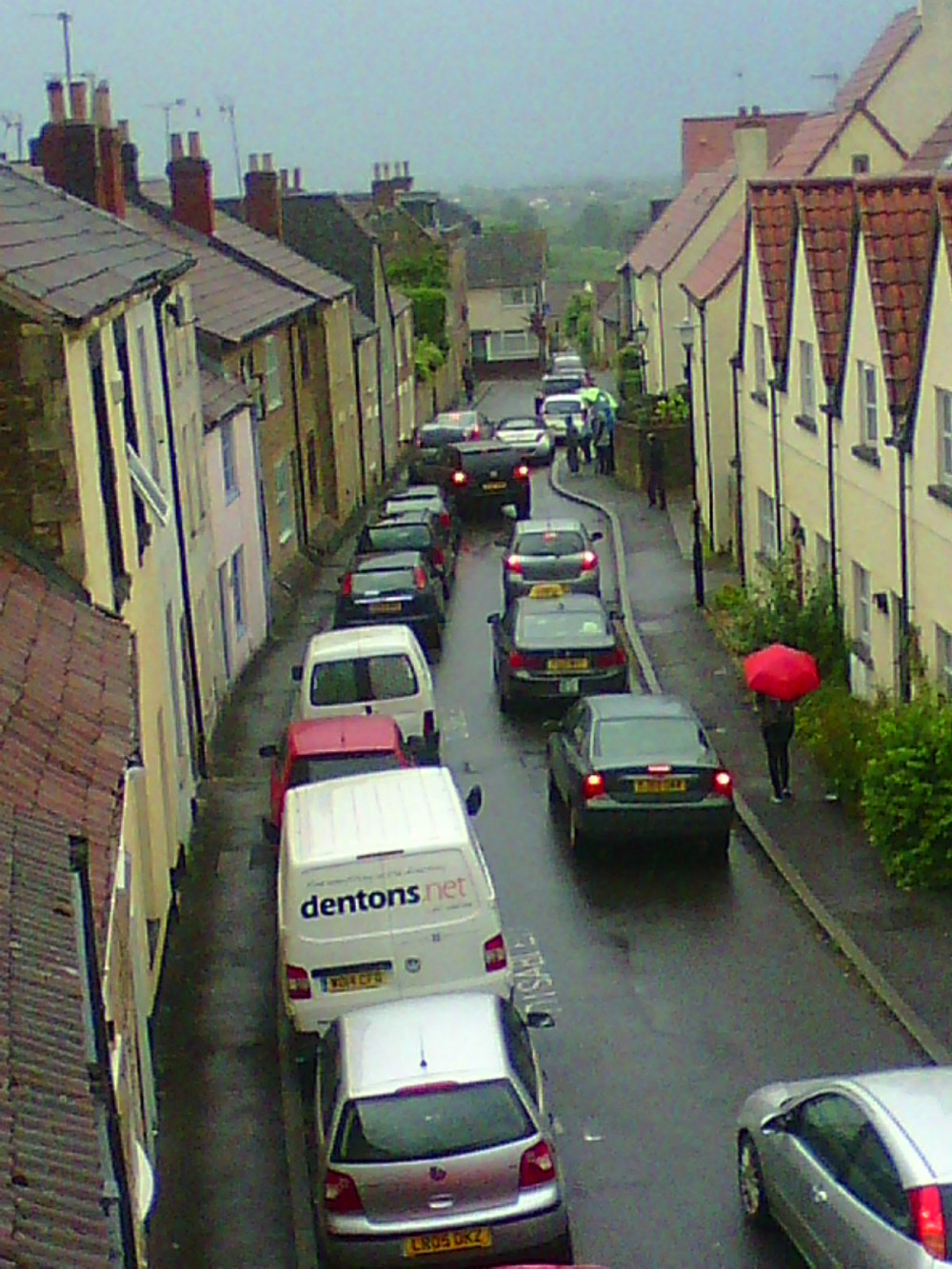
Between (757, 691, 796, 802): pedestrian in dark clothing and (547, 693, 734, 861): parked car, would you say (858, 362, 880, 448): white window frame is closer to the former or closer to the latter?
(757, 691, 796, 802): pedestrian in dark clothing

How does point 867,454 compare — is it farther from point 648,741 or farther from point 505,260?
point 505,260

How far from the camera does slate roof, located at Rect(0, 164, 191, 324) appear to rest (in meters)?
14.2

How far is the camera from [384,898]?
1425cm

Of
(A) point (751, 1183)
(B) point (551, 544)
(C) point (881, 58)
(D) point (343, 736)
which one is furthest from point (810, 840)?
(C) point (881, 58)

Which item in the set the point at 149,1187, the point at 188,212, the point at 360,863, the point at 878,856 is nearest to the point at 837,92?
the point at 188,212

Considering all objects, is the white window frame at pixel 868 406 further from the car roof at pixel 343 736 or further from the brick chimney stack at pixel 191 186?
the brick chimney stack at pixel 191 186

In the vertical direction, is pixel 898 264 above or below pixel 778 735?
above

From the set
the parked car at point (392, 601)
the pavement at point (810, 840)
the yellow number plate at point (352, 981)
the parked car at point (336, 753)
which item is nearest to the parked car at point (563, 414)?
the pavement at point (810, 840)

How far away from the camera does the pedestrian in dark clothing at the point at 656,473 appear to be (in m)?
46.3

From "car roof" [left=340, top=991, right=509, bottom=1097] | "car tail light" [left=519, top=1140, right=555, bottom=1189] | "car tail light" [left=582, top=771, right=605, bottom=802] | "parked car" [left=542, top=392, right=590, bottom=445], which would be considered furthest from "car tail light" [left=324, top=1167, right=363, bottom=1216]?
"parked car" [left=542, top=392, right=590, bottom=445]

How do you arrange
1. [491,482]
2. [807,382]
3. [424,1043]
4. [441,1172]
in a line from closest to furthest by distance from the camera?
[441,1172] → [424,1043] → [807,382] → [491,482]

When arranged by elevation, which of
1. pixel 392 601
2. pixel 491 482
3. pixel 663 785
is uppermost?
pixel 663 785

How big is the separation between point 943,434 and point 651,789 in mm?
5254

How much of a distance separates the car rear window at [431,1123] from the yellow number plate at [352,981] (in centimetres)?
309
